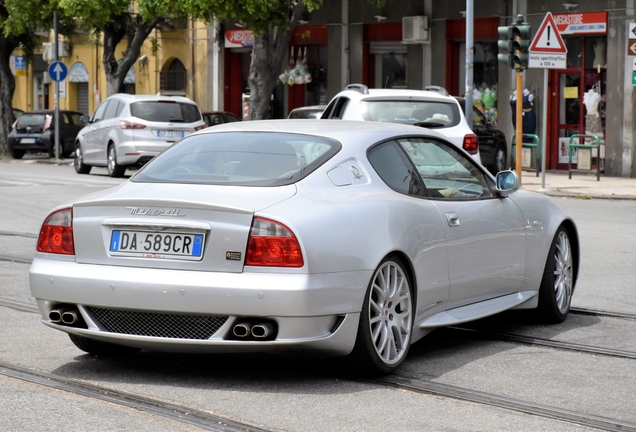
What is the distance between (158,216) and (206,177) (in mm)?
537

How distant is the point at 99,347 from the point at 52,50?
128 feet

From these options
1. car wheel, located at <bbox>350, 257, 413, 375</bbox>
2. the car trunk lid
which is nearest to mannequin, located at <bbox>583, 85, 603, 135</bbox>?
car wheel, located at <bbox>350, 257, 413, 375</bbox>

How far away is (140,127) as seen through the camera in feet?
80.8

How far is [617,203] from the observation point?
66.4ft

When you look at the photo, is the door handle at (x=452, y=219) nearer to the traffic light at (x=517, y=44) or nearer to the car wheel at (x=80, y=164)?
the traffic light at (x=517, y=44)

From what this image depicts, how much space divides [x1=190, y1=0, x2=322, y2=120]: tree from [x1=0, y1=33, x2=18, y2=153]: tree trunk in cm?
1094

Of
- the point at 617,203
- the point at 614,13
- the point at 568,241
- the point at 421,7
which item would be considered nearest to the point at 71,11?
the point at 421,7

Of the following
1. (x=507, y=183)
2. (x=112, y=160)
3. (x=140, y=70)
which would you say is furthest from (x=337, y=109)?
(x=140, y=70)

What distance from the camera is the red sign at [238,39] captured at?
122 ft

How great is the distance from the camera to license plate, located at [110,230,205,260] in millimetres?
5898

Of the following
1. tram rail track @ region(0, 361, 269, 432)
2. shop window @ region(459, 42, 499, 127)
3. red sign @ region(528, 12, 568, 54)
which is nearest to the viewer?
tram rail track @ region(0, 361, 269, 432)

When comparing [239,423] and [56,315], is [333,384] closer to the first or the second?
[239,423]

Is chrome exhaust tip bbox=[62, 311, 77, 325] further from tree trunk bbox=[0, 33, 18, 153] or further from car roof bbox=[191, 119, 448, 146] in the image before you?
tree trunk bbox=[0, 33, 18, 153]

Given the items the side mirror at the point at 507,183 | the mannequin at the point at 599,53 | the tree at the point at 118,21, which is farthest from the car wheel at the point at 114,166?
the side mirror at the point at 507,183
